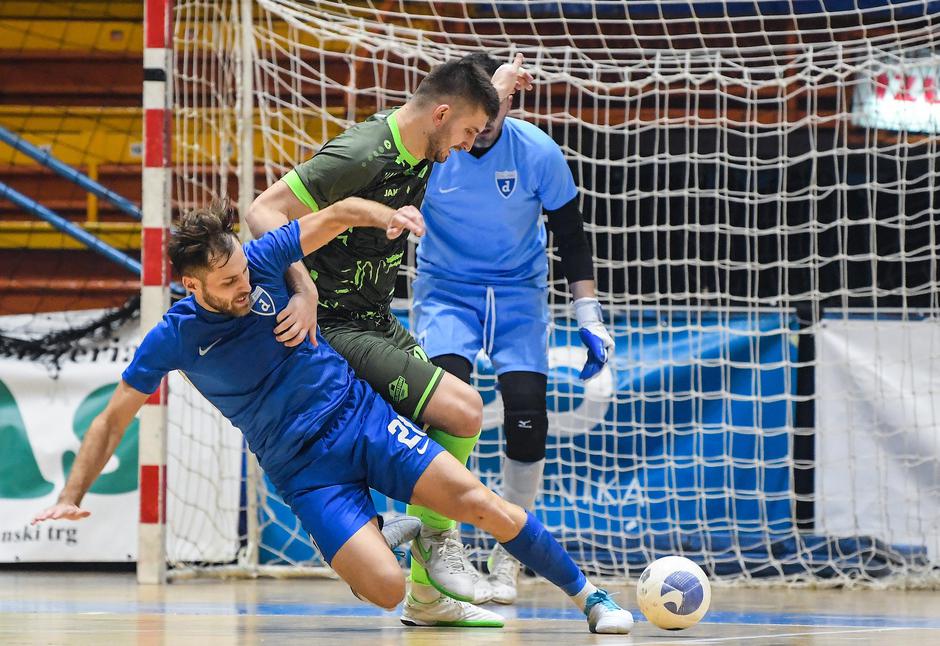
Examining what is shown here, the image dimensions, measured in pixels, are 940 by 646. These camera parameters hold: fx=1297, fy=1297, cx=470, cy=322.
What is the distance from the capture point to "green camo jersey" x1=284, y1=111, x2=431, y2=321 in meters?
4.06

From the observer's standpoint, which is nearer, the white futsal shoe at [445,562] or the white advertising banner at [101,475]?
the white futsal shoe at [445,562]

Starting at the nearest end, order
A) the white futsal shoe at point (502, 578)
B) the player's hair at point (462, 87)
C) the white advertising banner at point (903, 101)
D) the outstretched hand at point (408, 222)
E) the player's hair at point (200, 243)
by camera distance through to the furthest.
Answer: the outstretched hand at point (408, 222) → the player's hair at point (200, 243) → the player's hair at point (462, 87) → the white futsal shoe at point (502, 578) → the white advertising banner at point (903, 101)

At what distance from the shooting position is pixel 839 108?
732 centimetres

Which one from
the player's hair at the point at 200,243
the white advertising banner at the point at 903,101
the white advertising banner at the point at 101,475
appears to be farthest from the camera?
the white advertising banner at the point at 903,101

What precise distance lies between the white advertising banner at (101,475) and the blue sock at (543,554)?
3150 mm

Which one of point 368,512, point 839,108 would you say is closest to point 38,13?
point 839,108

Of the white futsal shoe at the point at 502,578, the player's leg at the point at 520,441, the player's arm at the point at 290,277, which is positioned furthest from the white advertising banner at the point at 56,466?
the player's arm at the point at 290,277

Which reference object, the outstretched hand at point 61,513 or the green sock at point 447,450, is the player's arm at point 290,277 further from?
the outstretched hand at point 61,513

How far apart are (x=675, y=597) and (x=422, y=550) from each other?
930 mm

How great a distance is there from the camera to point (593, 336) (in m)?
4.88

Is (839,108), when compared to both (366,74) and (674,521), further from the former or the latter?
(366,74)

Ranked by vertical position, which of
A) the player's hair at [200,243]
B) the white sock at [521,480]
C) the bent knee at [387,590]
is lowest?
the bent knee at [387,590]

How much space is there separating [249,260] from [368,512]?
83 cm

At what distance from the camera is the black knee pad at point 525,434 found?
16.8 ft
